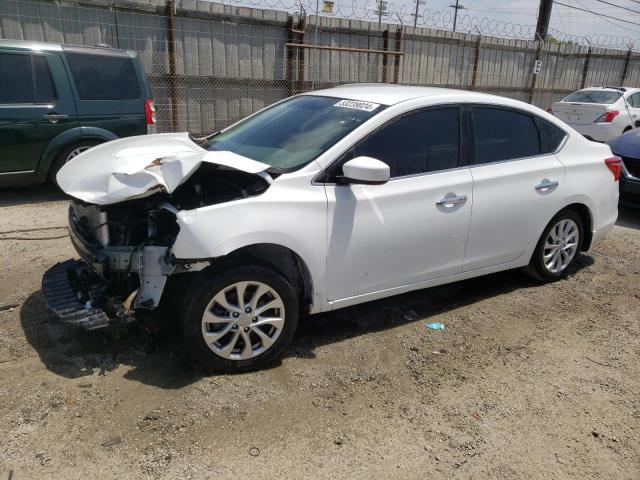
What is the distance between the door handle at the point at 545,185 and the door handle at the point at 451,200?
875mm

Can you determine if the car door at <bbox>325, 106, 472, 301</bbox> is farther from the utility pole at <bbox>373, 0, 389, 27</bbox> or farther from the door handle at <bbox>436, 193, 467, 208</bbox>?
the utility pole at <bbox>373, 0, 389, 27</bbox>

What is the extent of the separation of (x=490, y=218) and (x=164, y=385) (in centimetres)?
266

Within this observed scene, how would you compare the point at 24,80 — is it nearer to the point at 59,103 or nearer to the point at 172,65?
the point at 59,103

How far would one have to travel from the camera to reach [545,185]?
4508 mm

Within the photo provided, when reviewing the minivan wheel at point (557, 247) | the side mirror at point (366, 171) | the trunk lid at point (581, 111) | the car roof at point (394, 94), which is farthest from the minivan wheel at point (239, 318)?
the trunk lid at point (581, 111)

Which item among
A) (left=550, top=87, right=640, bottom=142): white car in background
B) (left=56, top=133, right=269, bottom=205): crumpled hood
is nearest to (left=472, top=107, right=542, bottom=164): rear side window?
(left=56, top=133, right=269, bottom=205): crumpled hood

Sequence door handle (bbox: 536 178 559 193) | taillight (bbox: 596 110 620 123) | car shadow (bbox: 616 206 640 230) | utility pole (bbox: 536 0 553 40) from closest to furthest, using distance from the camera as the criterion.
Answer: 1. door handle (bbox: 536 178 559 193)
2. car shadow (bbox: 616 206 640 230)
3. taillight (bbox: 596 110 620 123)
4. utility pole (bbox: 536 0 553 40)

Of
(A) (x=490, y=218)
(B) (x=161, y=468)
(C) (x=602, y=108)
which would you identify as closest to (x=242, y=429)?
(B) (x=161, y=468)

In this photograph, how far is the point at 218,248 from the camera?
3.06 m

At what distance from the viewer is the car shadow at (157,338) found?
3.30 metres

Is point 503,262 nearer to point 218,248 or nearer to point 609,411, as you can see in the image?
point 609,411

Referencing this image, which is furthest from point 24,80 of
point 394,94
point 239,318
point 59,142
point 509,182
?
point 509,182

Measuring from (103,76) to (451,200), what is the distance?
5391 millimetres

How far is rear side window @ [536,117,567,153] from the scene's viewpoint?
463 centimetres
